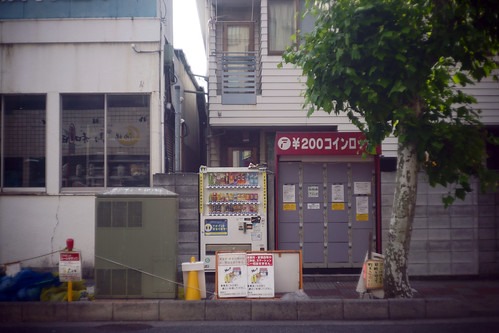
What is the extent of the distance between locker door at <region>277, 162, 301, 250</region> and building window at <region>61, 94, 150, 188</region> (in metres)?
3.51

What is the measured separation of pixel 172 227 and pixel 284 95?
668cm

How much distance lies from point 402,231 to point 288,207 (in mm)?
3652

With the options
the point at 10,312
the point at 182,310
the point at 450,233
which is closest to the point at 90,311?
the point at 10,312

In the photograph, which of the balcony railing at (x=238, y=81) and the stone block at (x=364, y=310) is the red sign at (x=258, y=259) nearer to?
the stone block at (x=364, y=310)

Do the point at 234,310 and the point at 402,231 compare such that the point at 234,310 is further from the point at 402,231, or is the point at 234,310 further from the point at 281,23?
the point at 281,23

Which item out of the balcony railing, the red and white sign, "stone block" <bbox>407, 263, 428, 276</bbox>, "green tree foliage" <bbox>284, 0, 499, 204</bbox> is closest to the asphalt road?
the red and white sign

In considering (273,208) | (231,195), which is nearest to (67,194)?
(231,195)

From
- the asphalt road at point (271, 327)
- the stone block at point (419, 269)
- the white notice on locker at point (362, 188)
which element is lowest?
the asphalt road at point (271, 327)

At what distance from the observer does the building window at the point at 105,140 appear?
1395 centimetres

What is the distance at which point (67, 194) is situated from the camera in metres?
13.7

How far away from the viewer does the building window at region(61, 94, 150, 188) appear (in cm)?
1395

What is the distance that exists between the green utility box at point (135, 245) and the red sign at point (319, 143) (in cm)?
363

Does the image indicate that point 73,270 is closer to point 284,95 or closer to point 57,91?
point 57,91

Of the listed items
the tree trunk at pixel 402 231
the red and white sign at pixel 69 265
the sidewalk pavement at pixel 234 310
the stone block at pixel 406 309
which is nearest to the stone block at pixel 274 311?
the sidewalk pavement at pixel 234 310
